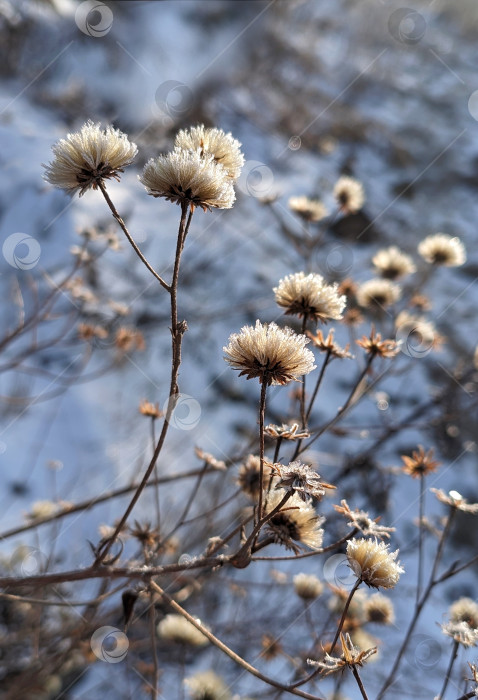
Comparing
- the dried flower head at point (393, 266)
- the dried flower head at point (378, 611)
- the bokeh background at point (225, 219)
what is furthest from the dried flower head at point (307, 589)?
the dried flower head at point (393, 266)

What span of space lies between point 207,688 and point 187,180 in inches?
31.0

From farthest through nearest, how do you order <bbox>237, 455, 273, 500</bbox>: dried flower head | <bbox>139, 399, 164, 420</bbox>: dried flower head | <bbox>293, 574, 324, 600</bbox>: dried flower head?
1. <bbox>293, 574, 324, 600</bbox>: dried flower head
2. <bbox>139, 399, 164, 420</bbox>: dried flower head
3. <bbox>237, 455, 273, 500</bbox>: dried flower head

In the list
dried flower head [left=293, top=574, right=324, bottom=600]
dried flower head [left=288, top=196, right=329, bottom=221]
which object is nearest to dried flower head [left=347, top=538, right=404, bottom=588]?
dried flower head [left=293, top=574, right=324, bottom=600]

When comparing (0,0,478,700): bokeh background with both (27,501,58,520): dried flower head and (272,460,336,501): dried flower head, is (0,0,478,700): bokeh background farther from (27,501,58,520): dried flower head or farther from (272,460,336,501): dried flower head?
(272,460,336,501): dried flower head

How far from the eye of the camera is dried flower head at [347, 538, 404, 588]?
419 mm

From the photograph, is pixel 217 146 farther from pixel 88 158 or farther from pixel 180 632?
pixel 180 632

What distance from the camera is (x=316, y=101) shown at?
3.46 meters

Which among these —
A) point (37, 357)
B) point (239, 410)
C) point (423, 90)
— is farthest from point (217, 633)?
point (423, 90)

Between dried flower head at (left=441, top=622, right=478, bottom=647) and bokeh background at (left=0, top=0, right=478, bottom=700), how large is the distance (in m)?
0.49

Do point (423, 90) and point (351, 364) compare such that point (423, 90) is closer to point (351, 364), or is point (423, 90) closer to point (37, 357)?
point (351, 364)

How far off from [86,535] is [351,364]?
3.89 ft

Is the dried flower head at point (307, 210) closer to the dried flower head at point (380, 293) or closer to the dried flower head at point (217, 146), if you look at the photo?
the dried flower head at point (380, 293)

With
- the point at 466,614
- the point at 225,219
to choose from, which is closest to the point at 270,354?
the point at 466,614

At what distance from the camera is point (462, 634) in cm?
51
